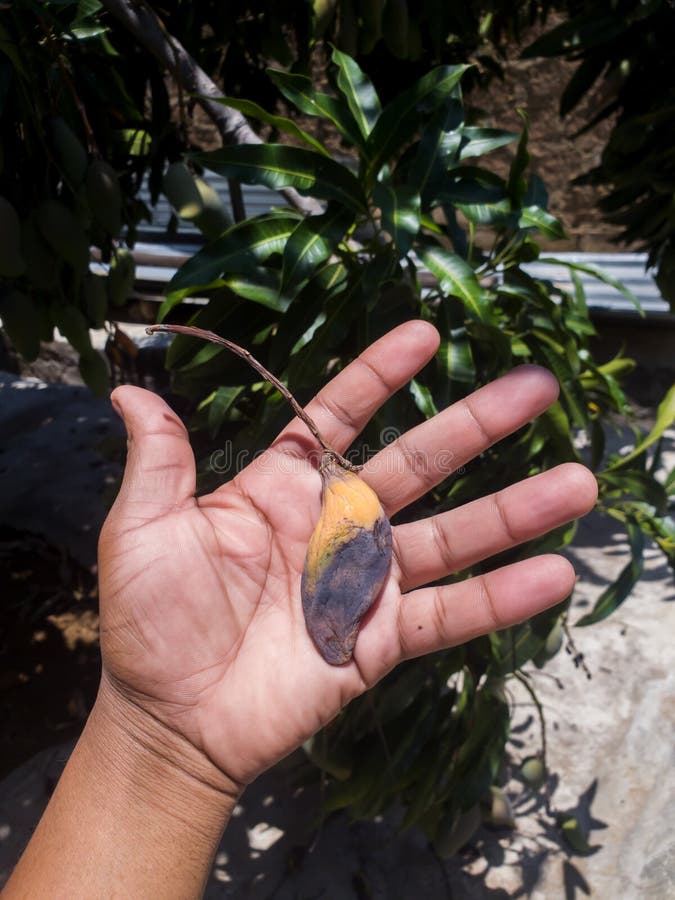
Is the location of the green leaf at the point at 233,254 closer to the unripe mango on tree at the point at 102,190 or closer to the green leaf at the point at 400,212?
the green leaf at the point at 400,212

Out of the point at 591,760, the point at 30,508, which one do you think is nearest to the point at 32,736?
the point at 30,508

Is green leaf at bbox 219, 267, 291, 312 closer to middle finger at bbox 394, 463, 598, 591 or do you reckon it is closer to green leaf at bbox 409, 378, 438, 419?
green leaf at bbox 409, 378, 438, 419

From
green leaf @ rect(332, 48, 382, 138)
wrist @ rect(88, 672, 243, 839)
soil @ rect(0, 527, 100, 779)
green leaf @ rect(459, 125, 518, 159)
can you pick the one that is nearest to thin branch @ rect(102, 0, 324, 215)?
green leaf @ rect(332, 48, 382, 138)

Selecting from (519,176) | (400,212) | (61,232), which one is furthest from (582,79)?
(61,232)

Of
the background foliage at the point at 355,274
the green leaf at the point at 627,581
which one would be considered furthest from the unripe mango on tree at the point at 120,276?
the green leaf at the point at 627,581

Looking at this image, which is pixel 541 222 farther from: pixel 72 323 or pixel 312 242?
pixel 72 323
